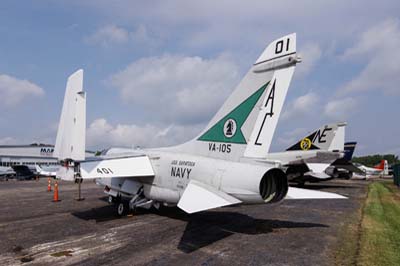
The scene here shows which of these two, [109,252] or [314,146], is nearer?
[109,252]

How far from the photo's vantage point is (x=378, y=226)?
886 centimetres

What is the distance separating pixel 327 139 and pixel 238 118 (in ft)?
63.7

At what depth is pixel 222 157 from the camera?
316 inches

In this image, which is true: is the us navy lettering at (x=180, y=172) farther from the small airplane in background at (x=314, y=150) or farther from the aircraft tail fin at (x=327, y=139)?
the aircraft tail fin at (x=327, y=139)

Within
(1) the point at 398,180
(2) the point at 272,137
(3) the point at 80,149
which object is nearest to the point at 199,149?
(2) the point at 272,137

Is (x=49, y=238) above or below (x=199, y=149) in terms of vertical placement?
below

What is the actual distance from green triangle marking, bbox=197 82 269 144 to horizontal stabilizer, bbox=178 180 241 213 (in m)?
1.57

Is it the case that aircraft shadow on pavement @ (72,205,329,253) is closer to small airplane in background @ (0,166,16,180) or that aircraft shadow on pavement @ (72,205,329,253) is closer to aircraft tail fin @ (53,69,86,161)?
aircraft tail fin @ (53,69,86,161)

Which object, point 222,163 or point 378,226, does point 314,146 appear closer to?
point 378,226

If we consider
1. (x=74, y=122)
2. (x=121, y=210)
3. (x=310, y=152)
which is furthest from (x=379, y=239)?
(x=310, y=152)

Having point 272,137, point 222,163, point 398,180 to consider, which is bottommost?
point 398,180

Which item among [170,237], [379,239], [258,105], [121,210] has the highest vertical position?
[258,105]

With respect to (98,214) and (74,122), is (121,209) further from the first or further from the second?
(74,122)

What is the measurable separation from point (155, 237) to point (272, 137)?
3.74 meters
